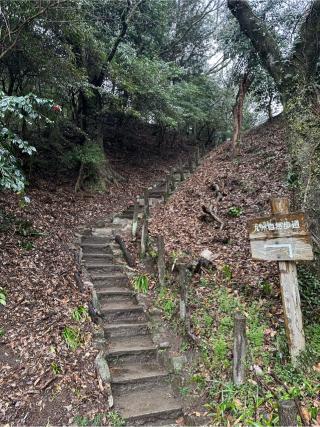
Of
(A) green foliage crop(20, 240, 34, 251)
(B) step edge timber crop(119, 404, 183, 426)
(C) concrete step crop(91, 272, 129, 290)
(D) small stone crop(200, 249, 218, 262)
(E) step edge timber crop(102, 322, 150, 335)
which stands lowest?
(B) step edge timber crop(119, 404, 183, 426)

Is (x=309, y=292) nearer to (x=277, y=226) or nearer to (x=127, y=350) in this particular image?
(x=277, y=226)

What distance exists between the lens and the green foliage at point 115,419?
3.95 meters

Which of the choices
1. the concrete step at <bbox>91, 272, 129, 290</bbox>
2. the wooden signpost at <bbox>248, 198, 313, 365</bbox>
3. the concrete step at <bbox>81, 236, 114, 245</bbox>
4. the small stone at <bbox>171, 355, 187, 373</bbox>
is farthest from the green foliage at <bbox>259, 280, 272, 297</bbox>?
the concrete step at <bbox>81, 236, 114, 245</bbox>

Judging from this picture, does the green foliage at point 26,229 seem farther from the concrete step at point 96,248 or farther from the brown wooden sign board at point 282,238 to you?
the brown wooden sign board at point 282,238

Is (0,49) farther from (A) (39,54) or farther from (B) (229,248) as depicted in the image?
(B) (229,248)

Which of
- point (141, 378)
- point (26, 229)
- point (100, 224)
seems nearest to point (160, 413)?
point (141, 378)

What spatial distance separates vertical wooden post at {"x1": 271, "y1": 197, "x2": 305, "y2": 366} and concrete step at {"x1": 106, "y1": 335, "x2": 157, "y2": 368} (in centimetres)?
225

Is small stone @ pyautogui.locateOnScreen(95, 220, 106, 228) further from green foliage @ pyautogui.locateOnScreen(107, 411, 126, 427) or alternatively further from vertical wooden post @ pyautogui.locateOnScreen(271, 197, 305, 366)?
vertical wooden post @ pyautogui.locateOnScreen(271, 197, 305, 366)

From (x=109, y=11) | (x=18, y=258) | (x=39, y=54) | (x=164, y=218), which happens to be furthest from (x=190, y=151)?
(x=18, y=258)

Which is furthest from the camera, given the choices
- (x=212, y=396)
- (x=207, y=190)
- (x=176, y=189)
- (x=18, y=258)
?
(x=176, y=189)

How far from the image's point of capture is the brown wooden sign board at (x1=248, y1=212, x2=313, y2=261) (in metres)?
3.79

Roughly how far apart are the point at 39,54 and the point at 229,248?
19.7 ft

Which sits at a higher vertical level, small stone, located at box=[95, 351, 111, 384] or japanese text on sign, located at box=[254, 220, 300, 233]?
japanese text on sign, located at box=[254, 220, 300, 233]

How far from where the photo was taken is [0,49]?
263 inches
